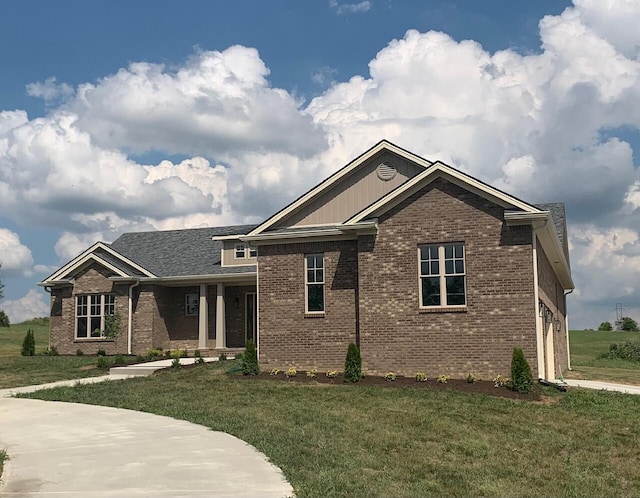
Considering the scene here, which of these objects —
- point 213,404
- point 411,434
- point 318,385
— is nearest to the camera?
point 411,434

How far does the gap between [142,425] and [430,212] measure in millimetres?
9749

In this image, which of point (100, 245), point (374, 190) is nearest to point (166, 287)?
point (100, 245)

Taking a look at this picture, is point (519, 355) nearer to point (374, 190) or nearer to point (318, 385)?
point (318, 385)

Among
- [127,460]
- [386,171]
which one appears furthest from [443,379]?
[127,460]

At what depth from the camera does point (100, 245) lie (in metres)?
31.0

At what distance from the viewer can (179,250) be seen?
3372cm

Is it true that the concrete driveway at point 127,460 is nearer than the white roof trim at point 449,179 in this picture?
Yes

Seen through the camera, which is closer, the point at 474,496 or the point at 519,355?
the point at 474,496

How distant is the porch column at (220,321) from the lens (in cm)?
2939

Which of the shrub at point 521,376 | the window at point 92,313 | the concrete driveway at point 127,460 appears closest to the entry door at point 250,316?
the window at point 92,313

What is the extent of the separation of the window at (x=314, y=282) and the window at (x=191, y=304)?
38.7 ft

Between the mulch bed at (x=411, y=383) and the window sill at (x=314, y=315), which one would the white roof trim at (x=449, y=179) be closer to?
the window sill at (x=314, y=315)

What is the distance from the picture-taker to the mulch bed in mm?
16266

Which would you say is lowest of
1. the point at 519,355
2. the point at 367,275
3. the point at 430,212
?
the point at 519,355
